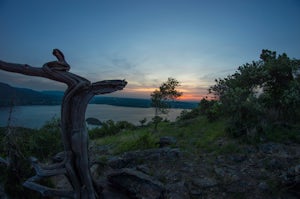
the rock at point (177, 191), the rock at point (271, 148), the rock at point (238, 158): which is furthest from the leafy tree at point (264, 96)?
the rock at point (177, 191)

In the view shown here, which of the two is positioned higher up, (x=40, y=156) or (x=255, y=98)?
(x=255, y=98)

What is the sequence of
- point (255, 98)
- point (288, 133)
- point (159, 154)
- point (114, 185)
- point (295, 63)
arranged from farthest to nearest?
point (295, 63), point (255, 98), point (288, 133), point (159, 154), point (114, 185)

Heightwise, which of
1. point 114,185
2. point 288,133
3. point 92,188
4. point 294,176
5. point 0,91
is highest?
point 0,91

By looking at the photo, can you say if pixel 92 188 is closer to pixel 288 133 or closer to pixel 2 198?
pixel 2 198

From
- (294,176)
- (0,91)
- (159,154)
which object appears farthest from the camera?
(159,154)

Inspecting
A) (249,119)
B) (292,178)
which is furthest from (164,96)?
(292,178)

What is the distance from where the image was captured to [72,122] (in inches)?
144

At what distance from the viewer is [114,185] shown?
→ 5.04 metres

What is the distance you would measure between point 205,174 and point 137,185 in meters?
2.40

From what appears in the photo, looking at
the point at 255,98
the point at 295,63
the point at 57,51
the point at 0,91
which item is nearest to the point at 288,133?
the point at 255,98

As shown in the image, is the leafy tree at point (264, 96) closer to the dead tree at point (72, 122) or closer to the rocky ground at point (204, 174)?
the rocky ground at point (204, 174)

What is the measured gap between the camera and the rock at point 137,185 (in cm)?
436

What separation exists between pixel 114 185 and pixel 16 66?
153 inches

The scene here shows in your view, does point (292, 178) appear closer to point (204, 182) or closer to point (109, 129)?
point (204, 182)
